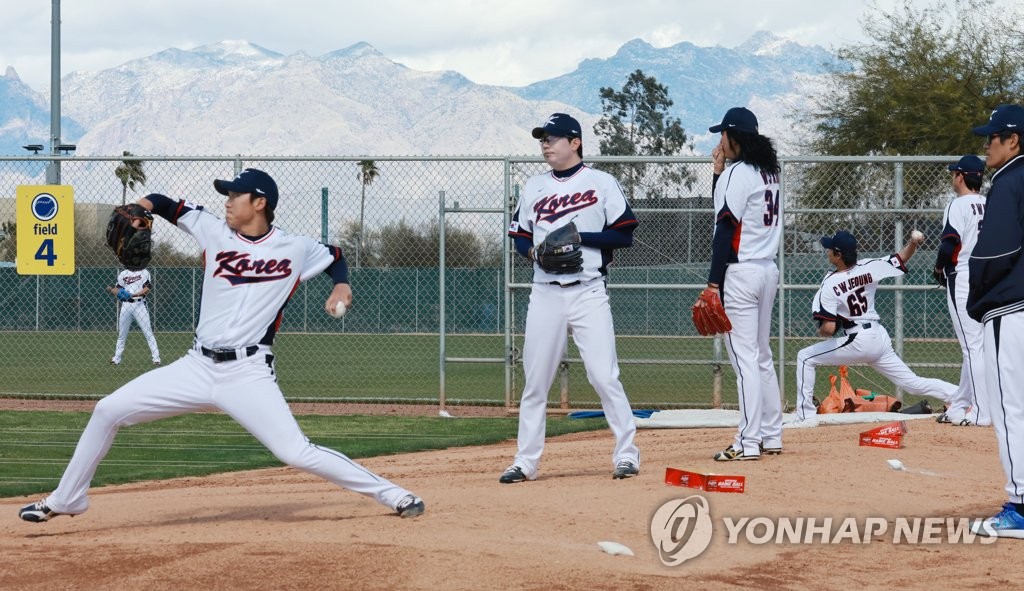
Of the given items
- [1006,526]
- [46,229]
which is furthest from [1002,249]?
[46,229]

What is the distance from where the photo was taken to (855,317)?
36.4 feet

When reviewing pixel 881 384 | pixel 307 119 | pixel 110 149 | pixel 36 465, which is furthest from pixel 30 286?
pixel 110 149

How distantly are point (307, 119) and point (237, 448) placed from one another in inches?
7185

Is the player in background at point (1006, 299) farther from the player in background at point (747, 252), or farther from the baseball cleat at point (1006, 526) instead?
the player in background at point (747, 252)

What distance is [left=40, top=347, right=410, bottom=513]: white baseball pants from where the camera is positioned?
5.87 metres

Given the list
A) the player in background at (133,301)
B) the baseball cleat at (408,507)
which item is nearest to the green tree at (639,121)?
the player in background at (133,301)

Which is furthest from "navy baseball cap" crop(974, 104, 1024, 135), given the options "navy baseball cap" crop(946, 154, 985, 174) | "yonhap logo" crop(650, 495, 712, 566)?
"navy baseball cap" crop(946, 154, 985, 174)

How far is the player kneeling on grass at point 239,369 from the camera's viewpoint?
5.89m

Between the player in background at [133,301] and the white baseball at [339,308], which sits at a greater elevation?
the white baseball at [339,308]

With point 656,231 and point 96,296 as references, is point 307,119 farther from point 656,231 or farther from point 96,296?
point 656,231

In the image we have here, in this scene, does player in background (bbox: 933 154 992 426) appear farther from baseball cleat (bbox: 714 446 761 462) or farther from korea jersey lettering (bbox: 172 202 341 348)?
korea jersey lettering (bbox: 172 202 341 348)

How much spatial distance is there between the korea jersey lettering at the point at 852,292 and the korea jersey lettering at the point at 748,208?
339cm

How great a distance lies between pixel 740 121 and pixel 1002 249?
2.36 m

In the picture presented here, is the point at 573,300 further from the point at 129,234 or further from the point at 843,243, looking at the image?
the point at 843,243
